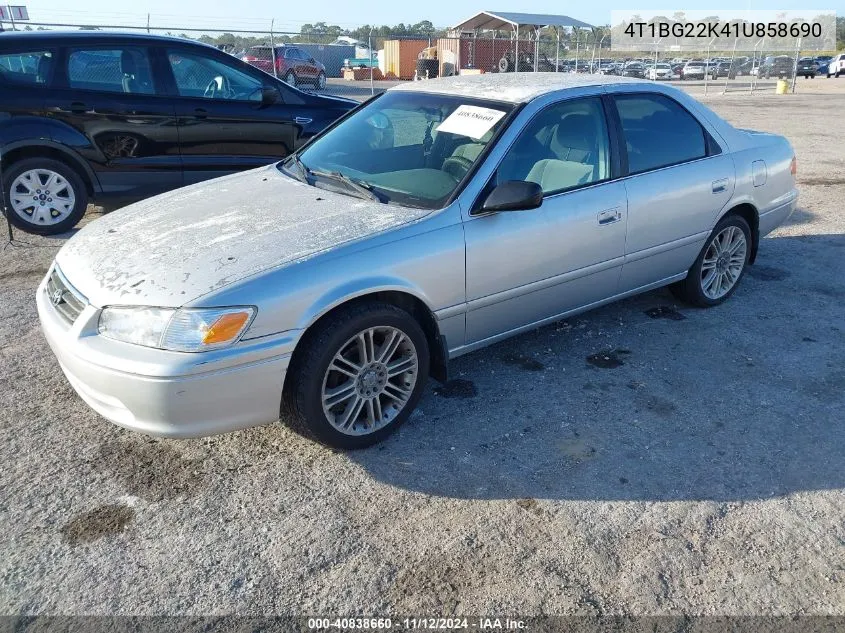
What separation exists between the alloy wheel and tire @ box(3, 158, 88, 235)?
542 cm

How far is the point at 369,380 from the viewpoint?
10.8ft

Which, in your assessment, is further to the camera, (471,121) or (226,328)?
(471,121)

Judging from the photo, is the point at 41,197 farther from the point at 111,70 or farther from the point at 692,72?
the point at 692,72

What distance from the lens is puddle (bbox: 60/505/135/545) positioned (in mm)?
2771

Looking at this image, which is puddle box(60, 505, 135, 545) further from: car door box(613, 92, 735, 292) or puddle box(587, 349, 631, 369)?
car door box(613, 92, 735, 292)

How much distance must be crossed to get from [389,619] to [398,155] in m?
2.54

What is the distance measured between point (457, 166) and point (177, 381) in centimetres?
179

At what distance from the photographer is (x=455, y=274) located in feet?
11.3

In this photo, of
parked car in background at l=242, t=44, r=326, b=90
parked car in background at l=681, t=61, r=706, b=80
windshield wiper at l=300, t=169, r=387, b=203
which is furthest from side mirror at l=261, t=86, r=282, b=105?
parked car in background at l=681, t=61, r=706, b=80

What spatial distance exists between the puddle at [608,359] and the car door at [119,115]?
14.9 ft

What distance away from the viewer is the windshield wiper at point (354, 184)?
3.65 m

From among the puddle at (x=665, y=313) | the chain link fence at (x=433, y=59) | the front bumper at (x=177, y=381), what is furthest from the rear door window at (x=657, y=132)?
the chain link fence at (x=433, y=59)

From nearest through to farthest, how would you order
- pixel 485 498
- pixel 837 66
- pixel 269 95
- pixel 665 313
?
pixel 485 498, pixel 665 313, pixel 269 95, pixel 837 66

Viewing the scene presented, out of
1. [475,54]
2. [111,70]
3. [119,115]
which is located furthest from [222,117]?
[475,54]
